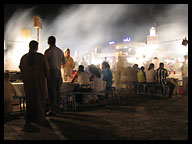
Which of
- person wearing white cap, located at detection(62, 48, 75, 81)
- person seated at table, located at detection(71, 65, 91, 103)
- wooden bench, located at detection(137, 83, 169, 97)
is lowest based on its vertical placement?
wooden bench, located at detection(137, 83, 169, 97)

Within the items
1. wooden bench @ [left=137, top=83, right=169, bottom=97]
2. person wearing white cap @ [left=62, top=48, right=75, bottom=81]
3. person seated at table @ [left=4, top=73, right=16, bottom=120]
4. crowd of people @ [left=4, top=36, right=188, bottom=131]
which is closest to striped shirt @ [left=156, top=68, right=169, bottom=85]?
wooden bench @ [left=137, top=83, right=169, bottom=97]

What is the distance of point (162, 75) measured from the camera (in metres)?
9.22

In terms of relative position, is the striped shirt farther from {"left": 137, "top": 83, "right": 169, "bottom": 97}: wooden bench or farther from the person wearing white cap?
the person wearing white cap

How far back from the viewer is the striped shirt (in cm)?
920

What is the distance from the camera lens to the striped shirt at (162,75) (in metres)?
9.20

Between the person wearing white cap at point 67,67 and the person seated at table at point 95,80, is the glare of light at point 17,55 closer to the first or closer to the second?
the person wearing white cap at point 67,67

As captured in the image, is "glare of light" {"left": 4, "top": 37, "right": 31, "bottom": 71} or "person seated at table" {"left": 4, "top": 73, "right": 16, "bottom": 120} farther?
"glare of light" {"left": 4, "top": 37, "right": 31, "bottom": 71}

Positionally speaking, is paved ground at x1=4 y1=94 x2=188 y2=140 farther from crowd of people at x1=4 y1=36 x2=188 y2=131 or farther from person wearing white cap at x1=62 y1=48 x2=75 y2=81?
person wearing white cap at x1=62 y1=48 x2=75 y2=81

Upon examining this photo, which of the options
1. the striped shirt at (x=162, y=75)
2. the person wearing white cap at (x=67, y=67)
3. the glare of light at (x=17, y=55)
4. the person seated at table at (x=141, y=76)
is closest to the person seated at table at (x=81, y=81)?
the person wearing white cap at (x=67, y=67)

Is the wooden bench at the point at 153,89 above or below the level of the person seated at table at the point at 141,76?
below

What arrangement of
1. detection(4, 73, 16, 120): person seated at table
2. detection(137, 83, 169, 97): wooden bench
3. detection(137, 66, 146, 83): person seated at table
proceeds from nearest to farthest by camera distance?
detection(4, 73, 16, 120): person seated at table → detection(137, 83, 169, 97): wooden bench → detection(137, 66, 146, 83): person seated at table

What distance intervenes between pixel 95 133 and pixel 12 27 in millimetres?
13459

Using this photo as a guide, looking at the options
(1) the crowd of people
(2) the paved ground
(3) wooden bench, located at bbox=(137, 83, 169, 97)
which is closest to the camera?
(2) the paved ground

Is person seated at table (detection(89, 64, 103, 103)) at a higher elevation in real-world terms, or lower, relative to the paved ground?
higher
